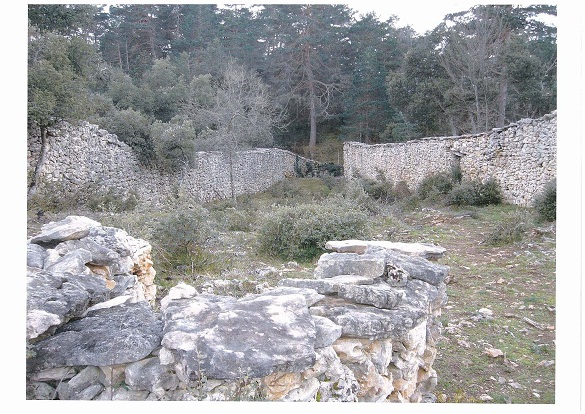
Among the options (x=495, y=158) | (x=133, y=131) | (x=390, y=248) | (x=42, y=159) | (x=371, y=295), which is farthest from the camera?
(x=133, y=131)

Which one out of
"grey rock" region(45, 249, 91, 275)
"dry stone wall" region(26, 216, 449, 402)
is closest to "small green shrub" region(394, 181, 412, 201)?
"dry stone wall" region(26, 216, 449, 402)

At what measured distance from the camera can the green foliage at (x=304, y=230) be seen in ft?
26.1

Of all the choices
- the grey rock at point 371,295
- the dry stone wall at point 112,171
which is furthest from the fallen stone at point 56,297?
the dry stone wall at point 112,171

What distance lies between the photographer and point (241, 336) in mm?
2590

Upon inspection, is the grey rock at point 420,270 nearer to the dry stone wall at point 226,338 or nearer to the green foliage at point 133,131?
the dry stone wall at point 226,338

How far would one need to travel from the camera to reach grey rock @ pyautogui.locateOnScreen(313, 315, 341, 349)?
2.75 meters

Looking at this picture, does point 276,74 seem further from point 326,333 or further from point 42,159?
point 326,333

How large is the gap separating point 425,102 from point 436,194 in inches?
329

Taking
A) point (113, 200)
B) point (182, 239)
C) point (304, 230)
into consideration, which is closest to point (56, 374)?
point (182, 239)

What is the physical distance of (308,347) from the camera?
101 inches

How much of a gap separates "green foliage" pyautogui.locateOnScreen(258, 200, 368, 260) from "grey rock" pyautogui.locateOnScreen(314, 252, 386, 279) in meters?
3.80

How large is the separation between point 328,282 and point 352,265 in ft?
1.54
